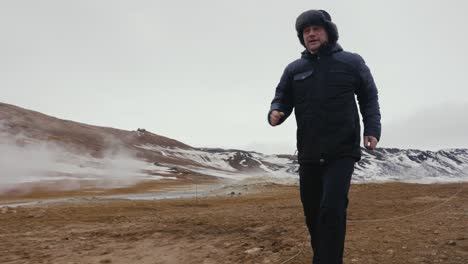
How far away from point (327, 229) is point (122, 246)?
4755mm

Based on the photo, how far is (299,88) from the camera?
13.1 ft

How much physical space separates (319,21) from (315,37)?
0.16m

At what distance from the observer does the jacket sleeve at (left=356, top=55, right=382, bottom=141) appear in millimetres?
3820

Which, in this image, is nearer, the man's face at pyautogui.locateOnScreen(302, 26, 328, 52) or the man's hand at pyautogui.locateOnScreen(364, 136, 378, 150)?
the man's hand at pyautogui.locateOnScreen(364, 136, 378, 150)

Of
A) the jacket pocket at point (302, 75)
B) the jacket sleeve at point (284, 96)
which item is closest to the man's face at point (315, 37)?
the jacket pocket at point (302, 75)

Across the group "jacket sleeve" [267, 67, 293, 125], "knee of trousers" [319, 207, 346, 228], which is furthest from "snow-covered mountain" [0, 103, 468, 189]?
"knee of trousers" [319, 207, 346, 228]

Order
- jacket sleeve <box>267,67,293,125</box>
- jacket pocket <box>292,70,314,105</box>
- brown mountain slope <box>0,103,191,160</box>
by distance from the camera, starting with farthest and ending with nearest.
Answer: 1. brown mountain slope <box>0,103,191,160</box>
2. jacket sleeve <box>267,67,293,125</box>
3. jacket pocket <box>292,70,314,105</box>

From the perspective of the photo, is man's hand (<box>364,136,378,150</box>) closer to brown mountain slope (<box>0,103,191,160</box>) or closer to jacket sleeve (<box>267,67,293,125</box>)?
jacket sleeve (<box>267,67,293,125</box>)

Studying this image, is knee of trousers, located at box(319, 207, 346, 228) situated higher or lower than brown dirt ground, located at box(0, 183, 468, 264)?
higher

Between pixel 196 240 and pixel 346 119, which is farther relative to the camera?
pixel 196 240

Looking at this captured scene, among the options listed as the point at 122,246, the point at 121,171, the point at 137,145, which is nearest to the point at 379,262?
the point at 122,246

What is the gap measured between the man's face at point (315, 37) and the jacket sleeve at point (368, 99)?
39 centimetres

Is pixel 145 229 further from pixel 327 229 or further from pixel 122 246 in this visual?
pixel 327 229

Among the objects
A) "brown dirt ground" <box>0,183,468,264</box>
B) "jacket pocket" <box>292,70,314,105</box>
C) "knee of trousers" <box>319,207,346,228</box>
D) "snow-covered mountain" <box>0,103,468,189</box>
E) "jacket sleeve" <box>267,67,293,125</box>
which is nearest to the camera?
"knee of trousers" <box>319,207,346,228</box>
